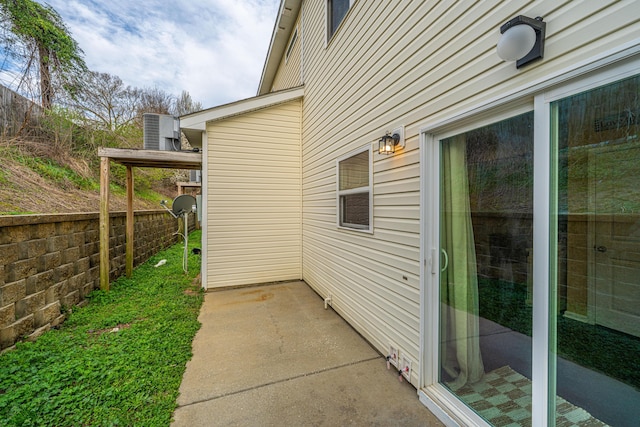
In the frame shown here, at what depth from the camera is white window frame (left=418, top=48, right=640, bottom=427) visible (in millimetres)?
1228

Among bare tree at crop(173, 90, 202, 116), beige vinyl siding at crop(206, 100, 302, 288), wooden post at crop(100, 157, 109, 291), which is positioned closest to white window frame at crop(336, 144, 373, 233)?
beige vinyl siding at crop(206, 100, 302, 288)

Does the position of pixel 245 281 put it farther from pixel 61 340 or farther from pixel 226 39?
pixel 226 39

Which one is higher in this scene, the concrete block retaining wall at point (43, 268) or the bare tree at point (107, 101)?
the bare tree at point (107, 101)

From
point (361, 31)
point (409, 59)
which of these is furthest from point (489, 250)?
point (361, 31)

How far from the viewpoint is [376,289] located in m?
2.89

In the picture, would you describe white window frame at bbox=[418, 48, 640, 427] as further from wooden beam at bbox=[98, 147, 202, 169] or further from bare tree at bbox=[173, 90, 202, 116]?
bare tree at bbox=[173, 90, 202, 116]

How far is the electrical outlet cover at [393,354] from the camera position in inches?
97.3

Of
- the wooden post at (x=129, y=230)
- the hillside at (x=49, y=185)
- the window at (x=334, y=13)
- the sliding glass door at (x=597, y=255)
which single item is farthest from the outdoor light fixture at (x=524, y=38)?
the wooden post at (x=129, y=230)

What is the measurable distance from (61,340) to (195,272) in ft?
10.1

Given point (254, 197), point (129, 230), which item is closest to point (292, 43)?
point (254, 197)

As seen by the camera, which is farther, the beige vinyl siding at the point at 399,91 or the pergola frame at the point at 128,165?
the pergola frame at the point at 128,165

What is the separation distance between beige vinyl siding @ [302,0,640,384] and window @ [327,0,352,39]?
153mm

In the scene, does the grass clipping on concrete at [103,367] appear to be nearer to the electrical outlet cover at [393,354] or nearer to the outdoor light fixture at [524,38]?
the electrical outlet cover at [393,354]

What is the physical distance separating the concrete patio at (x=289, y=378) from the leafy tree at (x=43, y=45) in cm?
803
